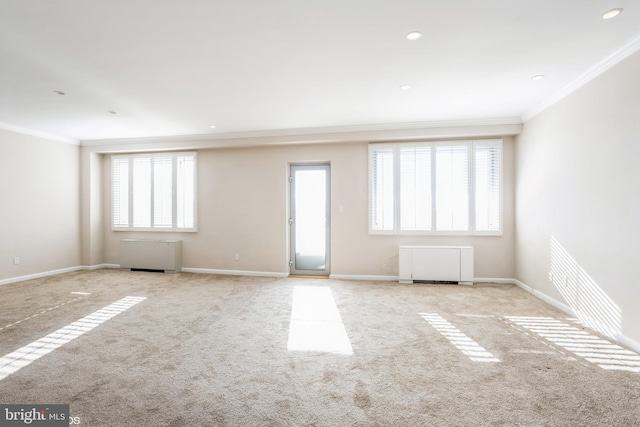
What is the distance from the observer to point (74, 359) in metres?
2.55

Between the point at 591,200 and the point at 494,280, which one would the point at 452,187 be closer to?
the point at 494,280

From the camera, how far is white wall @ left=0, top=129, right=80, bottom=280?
524 cm

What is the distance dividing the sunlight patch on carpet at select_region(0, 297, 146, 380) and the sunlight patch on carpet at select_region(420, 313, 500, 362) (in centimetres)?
371

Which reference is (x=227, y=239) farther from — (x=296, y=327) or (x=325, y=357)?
(x=325, y=357)

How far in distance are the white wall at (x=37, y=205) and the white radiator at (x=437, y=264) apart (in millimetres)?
6793

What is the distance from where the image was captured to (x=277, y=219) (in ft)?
19.6

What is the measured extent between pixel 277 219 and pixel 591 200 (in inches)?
184

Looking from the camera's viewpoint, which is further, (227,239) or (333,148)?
(227,239)

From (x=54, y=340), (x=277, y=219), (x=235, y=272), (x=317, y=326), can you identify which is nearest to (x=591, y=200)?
(x=317, y=326)

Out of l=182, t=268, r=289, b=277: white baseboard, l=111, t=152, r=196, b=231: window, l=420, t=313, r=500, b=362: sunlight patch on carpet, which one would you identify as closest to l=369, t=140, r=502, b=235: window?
l=182, t=268, r=289, b=277: white baseboard

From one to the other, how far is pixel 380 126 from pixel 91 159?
243 inches

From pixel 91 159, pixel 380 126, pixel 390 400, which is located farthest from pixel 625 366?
pixel 91 159

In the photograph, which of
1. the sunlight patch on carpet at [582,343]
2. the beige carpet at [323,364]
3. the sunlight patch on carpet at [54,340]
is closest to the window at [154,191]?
the beige carpet at [323,364]

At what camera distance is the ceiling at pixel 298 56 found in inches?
90.2
